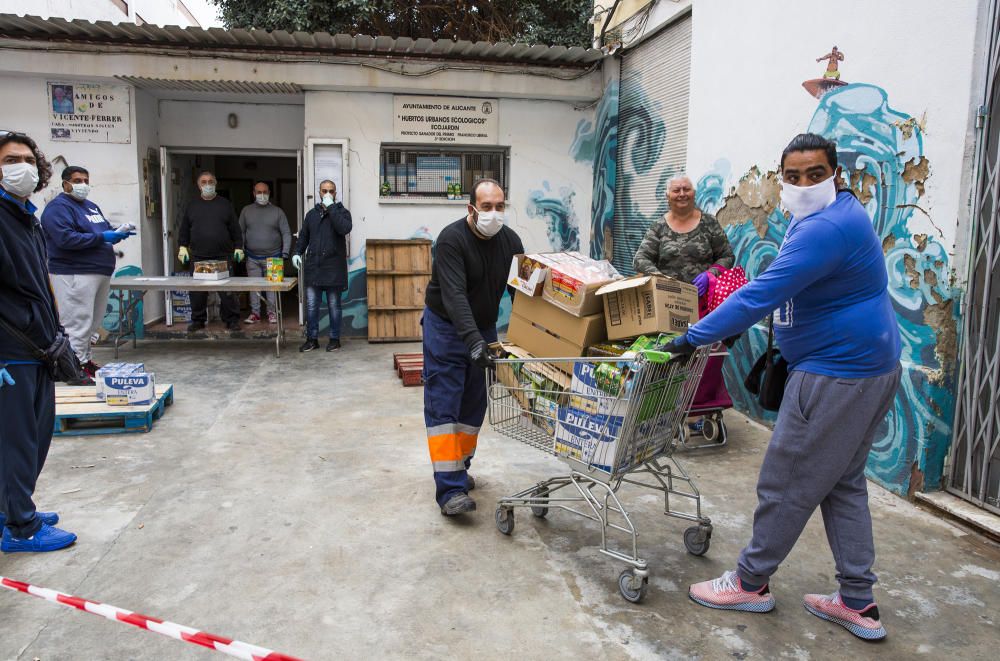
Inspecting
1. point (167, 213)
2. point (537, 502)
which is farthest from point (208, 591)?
point (167, 213)

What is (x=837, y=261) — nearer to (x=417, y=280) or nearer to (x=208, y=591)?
(x=208, y=591)

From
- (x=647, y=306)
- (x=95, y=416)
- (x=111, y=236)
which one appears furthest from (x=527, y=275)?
(x=111, y=236)

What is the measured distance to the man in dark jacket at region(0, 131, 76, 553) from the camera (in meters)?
3.37

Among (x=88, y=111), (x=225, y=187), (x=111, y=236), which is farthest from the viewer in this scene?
(x=225, y=187)

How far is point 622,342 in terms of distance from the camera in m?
3.52

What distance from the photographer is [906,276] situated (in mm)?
4539

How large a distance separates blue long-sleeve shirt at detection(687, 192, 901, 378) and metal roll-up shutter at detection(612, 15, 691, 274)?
4540 mm

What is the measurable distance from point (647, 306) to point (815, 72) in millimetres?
3267

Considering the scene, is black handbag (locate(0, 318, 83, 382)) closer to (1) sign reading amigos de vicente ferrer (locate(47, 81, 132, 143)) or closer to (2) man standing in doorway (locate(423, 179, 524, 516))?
(2) man standing in doorway (locate(423, 179, 524, 516))

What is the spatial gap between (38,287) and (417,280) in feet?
20.7

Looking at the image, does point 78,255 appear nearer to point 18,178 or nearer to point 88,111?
point 88,111

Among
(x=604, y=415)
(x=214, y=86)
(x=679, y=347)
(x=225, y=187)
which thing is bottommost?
(x=604, y=415)

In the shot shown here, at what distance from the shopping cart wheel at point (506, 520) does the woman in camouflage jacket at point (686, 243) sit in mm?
2351

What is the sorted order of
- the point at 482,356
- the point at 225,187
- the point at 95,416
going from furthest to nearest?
the point at 225,187 < the point at 95,416 < the point at 482,356
